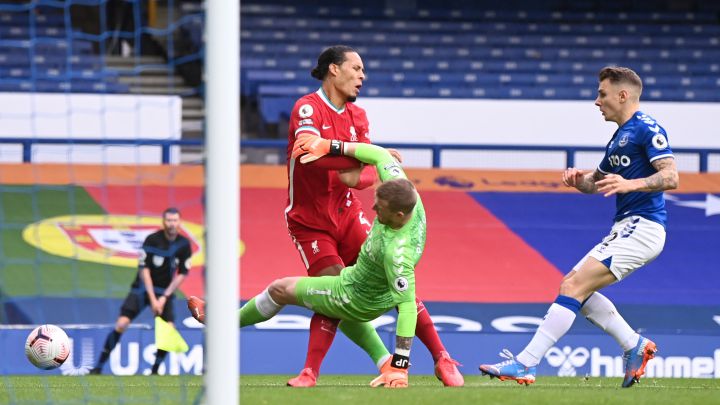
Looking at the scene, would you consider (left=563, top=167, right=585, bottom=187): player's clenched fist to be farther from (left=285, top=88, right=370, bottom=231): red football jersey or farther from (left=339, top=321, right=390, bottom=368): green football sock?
(left=339, top=321, right=390, bottom=368): green football sock

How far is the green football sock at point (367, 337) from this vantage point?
754 centimetres

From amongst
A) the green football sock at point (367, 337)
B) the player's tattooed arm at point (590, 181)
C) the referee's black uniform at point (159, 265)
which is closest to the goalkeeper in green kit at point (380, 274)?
the green football sock at point (367, 337)

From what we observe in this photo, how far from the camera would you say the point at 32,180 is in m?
14.7

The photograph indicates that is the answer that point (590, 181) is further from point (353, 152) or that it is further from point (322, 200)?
point (322, 200)

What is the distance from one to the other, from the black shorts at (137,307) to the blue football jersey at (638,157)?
20.0 feet

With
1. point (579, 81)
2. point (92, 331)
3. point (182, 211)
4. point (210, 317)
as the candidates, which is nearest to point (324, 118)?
point (210, 317)

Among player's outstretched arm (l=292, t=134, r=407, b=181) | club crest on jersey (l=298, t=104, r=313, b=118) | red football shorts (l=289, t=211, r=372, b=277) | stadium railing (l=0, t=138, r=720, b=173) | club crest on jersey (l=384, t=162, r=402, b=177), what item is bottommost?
A: red football shorts (l=289, t=211, r=372, b=277)

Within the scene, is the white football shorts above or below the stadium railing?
below

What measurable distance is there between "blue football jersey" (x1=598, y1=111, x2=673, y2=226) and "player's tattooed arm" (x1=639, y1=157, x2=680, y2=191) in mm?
108

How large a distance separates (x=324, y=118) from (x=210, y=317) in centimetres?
297

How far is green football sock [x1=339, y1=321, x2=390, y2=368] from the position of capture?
7545mm

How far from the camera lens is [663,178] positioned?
6.91 meters

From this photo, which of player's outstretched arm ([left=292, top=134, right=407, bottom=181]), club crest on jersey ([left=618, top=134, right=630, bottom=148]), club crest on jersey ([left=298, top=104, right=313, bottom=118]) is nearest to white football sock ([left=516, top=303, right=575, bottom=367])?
club crest on jersey ([left=618, top=134, right=630, bottom=148])

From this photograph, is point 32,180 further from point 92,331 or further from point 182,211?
point 92,331
